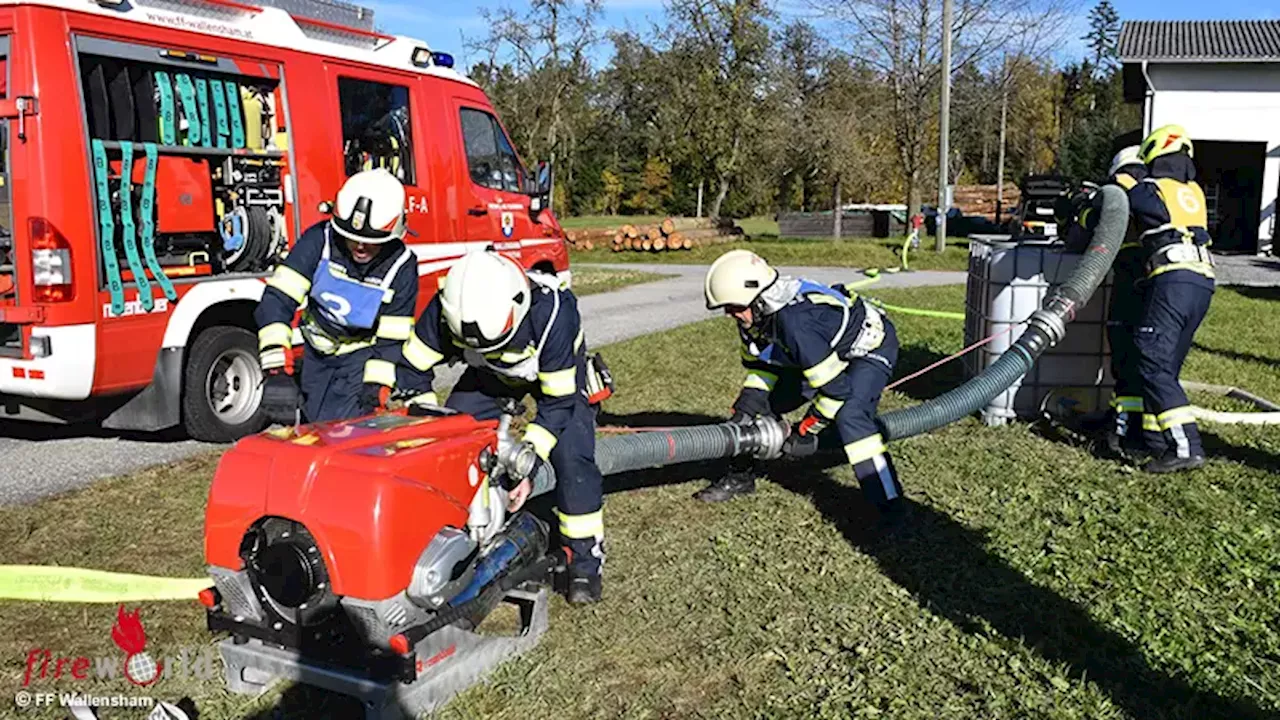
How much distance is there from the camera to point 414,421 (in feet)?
12.5

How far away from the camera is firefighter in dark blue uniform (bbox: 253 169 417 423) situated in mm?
4609

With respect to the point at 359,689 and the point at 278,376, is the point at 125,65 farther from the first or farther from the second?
the point at 359,689

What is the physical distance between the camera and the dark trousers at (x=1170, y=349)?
618 centimetres

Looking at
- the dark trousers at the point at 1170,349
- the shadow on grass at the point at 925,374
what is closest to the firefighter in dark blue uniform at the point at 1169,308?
the dark trousers at the point at 1170,349

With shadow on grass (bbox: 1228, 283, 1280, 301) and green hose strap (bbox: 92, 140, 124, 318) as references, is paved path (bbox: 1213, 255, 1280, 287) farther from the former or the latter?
green hose strap (bbox: 92, 140, 124, 318)

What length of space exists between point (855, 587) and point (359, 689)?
2213 mm

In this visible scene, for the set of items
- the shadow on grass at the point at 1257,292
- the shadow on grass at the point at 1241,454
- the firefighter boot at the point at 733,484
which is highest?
the firefighter boot at the point at 733,484

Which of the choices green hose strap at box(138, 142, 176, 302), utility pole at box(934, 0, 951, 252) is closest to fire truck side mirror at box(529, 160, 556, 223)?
green hose strap at box(138, 142, 176, 302)

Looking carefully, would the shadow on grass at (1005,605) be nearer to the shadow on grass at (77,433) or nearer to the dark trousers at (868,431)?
the dark trousers at (868,431)

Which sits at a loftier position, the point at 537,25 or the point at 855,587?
the point at 537,25

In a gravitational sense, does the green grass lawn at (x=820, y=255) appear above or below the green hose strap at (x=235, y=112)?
below

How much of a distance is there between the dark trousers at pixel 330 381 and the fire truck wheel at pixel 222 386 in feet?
6.71

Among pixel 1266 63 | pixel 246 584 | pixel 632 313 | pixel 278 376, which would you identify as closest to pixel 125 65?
pixel 278 376

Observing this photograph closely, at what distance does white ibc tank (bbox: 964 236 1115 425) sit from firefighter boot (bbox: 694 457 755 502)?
2.22 meters
